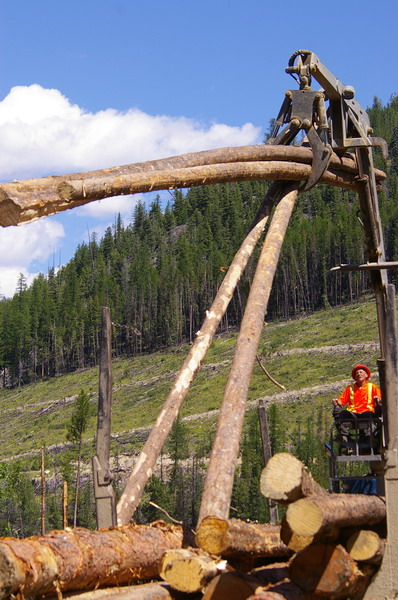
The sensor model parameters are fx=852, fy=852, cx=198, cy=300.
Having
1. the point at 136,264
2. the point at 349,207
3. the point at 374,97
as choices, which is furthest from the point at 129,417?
the point at 374,97

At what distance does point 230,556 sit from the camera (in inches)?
190

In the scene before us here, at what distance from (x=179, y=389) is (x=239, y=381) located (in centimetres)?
100

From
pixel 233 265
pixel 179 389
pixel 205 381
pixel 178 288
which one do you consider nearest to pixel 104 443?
pixel 179 389

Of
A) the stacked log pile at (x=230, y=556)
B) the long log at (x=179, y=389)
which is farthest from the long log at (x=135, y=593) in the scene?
the long log at (x=179, y=389)

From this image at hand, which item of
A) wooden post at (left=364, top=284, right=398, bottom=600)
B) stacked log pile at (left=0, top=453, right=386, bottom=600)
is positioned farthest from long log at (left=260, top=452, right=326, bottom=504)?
wooden post at (left=364, top=284, right=398, bottom=600)

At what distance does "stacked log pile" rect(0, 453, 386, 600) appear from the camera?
439cm

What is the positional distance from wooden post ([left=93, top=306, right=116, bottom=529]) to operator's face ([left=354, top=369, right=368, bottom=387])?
268 cm

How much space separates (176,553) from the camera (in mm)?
4730

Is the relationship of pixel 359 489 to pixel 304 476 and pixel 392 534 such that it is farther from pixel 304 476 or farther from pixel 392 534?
pixel 304 476

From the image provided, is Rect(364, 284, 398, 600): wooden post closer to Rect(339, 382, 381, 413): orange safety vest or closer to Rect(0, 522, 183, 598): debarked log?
Rect(0, 522, 183, 598): debarked log

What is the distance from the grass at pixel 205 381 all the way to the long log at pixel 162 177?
188 feet

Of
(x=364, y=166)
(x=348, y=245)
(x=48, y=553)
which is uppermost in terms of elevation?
(x=348, y=245)

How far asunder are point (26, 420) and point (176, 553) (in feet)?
297

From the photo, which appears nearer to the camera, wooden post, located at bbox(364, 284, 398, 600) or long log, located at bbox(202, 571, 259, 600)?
long log, located at bbox(202, 571, 259, 600)
